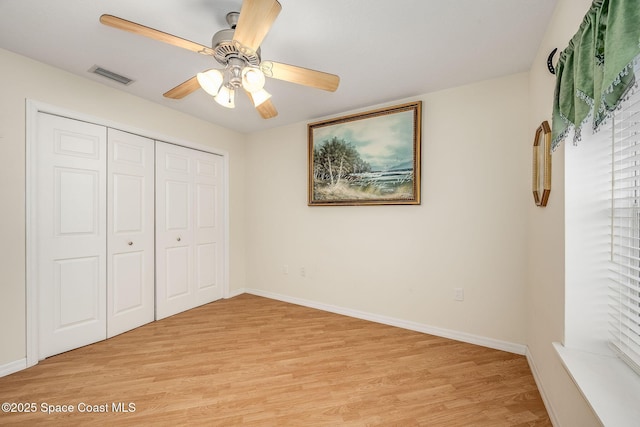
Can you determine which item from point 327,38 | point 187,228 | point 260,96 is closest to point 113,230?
point 187,228

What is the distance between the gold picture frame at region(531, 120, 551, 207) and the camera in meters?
1.52

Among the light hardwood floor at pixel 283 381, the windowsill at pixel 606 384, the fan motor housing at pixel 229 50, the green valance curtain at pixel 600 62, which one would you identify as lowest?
the light hardwood floor at pixel 283 381

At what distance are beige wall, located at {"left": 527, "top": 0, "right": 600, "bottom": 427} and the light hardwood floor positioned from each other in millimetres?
273

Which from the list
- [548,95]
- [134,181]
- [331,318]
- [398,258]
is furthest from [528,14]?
[134,181]

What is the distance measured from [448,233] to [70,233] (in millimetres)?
3466

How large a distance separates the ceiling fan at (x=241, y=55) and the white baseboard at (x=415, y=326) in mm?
2370

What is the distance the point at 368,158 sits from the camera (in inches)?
112

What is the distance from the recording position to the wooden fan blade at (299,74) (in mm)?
1542

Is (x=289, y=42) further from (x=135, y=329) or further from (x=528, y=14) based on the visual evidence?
(x=135, y=329)

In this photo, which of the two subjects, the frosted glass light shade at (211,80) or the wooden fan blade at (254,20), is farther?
the frosted glass light shade at (211,80)

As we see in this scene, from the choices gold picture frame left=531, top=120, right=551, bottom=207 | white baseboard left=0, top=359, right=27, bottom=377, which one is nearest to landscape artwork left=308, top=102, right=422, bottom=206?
gold picture frame left=531, top=120, right=551, bottom=207

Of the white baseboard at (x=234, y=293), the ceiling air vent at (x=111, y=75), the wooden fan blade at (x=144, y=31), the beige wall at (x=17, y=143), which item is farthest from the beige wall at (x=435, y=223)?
the wooden fan blade at (x=144, y=31)

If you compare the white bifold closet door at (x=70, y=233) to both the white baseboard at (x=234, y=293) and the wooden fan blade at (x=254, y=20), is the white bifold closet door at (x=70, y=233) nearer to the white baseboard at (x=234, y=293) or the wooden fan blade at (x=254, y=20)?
the white baseboard at (x=234, y=293)

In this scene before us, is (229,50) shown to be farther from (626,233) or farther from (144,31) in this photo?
(626,233)
